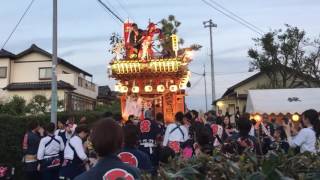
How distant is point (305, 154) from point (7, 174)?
10.9 m

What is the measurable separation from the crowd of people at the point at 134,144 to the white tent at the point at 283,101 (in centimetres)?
621

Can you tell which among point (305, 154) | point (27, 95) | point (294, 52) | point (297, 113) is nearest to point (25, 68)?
point (27, 95)

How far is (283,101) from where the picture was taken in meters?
22.2

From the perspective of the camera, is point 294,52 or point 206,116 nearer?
point 206,116

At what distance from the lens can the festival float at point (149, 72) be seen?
1973 cm

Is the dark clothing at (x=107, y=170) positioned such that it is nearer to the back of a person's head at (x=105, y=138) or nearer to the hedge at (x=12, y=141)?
the back of a person's head at (x=105, y=138)

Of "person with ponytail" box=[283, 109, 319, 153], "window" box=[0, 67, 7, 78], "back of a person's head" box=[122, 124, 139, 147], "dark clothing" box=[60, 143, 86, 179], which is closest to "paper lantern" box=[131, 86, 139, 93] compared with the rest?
"dark clothing" box=[60, 143, 86, 179]

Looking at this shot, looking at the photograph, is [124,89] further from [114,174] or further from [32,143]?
[114,174]

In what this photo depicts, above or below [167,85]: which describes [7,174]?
below

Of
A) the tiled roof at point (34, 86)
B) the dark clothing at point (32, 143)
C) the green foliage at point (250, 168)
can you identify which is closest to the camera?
the green foliage at point (250, 168)

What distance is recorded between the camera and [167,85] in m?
20.2

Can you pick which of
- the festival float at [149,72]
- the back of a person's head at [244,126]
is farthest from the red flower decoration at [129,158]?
the festival float at [149,72]

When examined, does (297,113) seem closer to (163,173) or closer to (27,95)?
(163,173)

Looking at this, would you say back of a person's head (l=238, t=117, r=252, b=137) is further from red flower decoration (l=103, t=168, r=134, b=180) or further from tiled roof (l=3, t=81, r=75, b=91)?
tiled roof (l=3, t=81, r=75, b=91)
